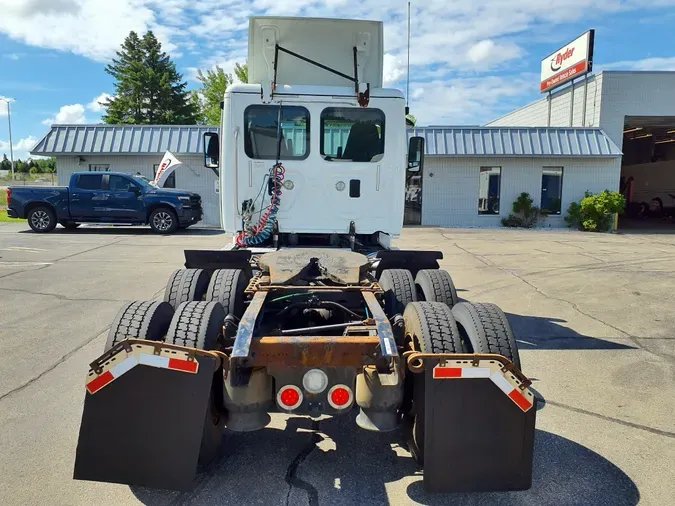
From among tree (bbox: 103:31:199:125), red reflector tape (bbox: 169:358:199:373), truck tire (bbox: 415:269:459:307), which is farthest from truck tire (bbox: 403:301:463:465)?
tree (bbox: 103:31:199:125)

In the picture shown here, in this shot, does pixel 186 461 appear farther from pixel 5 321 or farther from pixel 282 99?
pixel 5 321

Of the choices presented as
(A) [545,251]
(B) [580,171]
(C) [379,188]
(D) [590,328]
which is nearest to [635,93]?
(B) [580,171]

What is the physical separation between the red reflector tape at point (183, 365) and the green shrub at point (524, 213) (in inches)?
800

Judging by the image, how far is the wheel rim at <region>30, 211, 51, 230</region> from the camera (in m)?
17.6

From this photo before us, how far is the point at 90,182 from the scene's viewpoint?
17.5m

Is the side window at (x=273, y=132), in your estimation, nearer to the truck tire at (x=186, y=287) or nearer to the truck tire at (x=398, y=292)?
the truck tire at (x=186, y=287)

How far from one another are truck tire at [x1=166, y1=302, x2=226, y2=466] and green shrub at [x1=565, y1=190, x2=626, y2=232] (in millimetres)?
20130

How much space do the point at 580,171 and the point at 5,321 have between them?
808 inches

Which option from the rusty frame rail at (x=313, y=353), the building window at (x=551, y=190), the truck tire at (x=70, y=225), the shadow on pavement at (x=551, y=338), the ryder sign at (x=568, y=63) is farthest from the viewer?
the building window at (x=551, y=190)

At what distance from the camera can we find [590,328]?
22.1 ft

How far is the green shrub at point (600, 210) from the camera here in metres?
20.2

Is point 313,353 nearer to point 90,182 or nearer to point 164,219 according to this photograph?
point 164,219

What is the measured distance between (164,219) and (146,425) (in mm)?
15896

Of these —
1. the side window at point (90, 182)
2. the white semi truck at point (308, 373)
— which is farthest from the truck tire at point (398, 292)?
the side window at point (90, 182)
